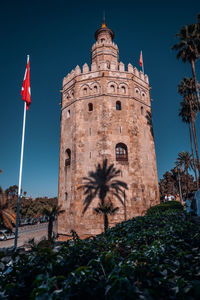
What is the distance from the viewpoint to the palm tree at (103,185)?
16062 millimetres

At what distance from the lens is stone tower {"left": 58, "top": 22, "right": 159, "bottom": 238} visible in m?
16.3

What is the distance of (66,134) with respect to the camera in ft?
64.5

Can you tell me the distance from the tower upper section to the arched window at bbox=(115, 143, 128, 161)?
395 inches

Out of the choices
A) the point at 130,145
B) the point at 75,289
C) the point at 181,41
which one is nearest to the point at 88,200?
the point at 130,145

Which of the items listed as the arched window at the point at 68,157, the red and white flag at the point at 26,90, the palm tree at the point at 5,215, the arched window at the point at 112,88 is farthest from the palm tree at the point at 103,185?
the red and white flag at the point at 26,90

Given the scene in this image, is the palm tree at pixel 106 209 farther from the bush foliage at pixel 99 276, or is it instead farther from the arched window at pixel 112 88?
the bush foliage at pixel 99 276

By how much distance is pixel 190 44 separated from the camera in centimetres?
1709

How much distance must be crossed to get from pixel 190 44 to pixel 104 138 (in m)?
12.2

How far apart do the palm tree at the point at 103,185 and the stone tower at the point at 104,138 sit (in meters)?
0.44

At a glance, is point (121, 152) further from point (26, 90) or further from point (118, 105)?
point (26, 90)

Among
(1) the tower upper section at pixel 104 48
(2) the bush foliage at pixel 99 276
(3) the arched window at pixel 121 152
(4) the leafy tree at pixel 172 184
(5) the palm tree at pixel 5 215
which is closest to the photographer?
(2) the bush foliage at pixel 99 276

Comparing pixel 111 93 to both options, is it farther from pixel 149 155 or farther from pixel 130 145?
pixel 149 155

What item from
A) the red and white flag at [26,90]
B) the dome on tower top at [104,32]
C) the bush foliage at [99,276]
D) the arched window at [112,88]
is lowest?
the bush foliage at [99,276]

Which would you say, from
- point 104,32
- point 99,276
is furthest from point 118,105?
point 99,276
